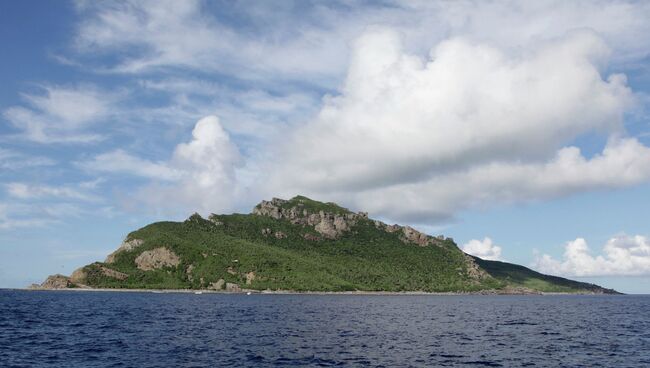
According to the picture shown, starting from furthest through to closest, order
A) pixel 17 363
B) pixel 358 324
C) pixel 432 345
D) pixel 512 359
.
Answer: pixel 358 324
pixel 432 345
pixel 512 359
pixel 17 363

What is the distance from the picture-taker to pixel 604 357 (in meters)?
73.1

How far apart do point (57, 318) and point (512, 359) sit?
10588cm

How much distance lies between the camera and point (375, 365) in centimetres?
6372

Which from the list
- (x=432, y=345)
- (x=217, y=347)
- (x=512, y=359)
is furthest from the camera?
(x=432, y=345)

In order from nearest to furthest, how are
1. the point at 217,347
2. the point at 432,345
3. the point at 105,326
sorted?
the point at 217,347 < the point at 432,345 < the point at 105,326

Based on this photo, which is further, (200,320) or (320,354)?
(200,320)

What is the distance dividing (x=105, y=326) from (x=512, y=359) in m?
80.2

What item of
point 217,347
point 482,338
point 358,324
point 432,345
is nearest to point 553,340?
point 482,338

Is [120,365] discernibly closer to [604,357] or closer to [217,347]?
[217,347]

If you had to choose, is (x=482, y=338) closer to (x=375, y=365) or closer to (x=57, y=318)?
(x=375, y=365)

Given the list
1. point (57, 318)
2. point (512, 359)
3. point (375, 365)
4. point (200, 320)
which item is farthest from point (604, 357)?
point (57, 318)

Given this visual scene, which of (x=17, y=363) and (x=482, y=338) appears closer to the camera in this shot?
(x=17, y=363)

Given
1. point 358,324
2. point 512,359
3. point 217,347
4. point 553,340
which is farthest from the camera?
point 358,324

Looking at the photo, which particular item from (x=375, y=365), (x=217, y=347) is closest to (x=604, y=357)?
(x=375, y=365)
